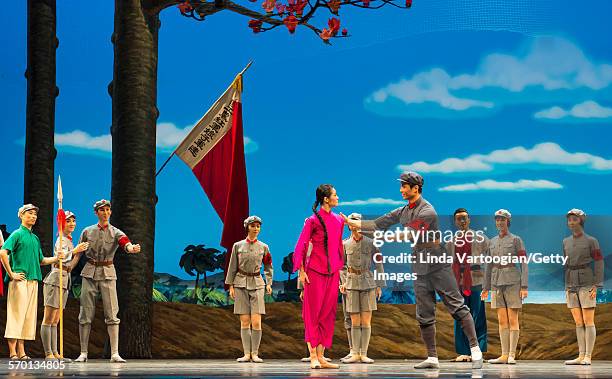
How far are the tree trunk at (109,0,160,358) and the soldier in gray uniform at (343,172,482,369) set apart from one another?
3347 mm

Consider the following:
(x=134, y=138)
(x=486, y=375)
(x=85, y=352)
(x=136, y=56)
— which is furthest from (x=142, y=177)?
(x=486, y=375)

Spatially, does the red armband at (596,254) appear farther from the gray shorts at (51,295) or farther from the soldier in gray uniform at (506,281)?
the gray shorts at (51,295)

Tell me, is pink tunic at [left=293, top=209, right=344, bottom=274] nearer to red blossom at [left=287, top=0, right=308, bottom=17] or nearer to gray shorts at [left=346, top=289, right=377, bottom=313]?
gray shorts at [left=346, top=289, right=377, bottom=313]

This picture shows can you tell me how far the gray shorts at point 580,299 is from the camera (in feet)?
40.5

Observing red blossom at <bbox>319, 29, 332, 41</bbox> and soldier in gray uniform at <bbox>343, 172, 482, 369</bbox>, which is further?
red blossom at <bbox>319, 29, 332, 41</bbox>

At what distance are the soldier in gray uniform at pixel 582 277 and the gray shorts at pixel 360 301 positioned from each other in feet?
6.84

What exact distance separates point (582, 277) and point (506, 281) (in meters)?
0.79

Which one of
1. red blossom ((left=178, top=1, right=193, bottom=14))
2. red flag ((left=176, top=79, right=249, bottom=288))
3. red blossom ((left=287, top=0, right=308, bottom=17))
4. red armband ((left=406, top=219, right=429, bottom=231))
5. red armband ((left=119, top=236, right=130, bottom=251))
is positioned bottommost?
red armband ((left=406, top=219, right=429, bottom=231))

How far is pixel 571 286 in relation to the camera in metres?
12.4

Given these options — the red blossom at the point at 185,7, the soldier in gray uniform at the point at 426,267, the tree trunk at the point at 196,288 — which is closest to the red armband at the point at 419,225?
the soldier in gray uniform at the point at 426,267

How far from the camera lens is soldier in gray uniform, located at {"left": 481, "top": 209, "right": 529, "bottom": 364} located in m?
12.5

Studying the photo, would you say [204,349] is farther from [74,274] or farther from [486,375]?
[486,375]

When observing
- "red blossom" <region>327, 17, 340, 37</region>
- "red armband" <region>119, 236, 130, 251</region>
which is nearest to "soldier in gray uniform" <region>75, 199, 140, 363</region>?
"red armband" <region>119, 236, 130, 251</region>

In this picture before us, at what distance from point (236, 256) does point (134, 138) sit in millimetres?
1830
